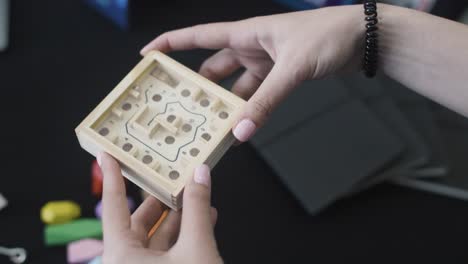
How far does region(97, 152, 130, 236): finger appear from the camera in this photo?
541 mm

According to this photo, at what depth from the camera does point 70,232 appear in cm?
76

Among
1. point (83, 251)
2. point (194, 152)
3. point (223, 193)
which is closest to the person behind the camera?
point (194, 152)

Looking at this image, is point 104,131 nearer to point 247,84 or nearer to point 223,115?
point 223,115

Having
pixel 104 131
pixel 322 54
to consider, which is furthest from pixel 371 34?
pixel 104 131

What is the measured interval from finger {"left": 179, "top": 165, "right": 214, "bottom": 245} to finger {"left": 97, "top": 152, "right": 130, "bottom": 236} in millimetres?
73

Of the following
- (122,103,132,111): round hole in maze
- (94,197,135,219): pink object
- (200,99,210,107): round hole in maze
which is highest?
(200,99,210,107): round hole in maze

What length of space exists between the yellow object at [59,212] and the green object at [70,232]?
1cm

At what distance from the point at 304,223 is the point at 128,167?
38cm

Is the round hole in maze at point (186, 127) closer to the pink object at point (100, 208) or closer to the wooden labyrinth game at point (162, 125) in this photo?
the wooden labyrinth game at point (162, 125)

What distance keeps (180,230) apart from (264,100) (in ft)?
0.67

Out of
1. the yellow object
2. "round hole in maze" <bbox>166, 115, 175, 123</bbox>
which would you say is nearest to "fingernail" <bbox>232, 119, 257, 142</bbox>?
"round hole in maze" <bbox>166, 115, 175, 123</bbox>

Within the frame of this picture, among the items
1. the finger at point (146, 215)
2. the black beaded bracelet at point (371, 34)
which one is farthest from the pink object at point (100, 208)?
the black beaded bracelet at point (371, 34)

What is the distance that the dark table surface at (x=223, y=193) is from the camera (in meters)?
0.81

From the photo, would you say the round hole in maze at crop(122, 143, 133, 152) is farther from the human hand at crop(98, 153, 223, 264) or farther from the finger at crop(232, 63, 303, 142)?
the finger at crop(232, 63, 303, 142)
